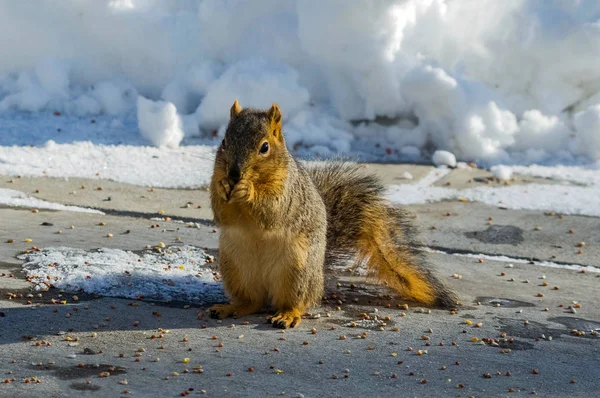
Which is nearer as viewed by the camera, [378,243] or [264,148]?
[264,148]

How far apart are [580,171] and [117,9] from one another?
4.15 meters

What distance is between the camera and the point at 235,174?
389cm

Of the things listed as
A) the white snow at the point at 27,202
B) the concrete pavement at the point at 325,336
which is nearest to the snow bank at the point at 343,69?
the white snow at the point at 27,202

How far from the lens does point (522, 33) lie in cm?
837

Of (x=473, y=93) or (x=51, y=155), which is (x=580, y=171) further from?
(x=51, y=155)

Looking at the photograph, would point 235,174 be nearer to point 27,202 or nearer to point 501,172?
point 27,202

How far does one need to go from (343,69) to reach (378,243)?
11.9ft

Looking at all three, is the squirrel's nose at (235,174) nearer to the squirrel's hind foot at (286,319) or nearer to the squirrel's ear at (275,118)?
the squirrel's ear at (275,118)

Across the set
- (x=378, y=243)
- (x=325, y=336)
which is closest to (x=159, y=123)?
(x=378, y=243)

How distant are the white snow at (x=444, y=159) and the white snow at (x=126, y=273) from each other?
286 centimetres

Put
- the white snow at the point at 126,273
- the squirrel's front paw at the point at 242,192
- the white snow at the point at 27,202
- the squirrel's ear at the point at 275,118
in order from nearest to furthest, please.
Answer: the squirrel's front paw at the point at 242,192 → the squirrel's ear at the point at 275,118 → the white snow at the point at 126,273 → the white snow at the point at 27,202

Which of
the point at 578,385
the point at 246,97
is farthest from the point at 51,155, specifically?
the point at 578,385

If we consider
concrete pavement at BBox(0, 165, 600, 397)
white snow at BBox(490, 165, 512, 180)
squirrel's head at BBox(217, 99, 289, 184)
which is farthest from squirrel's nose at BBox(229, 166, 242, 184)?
white snow at BBox(490, 165, 512, 180)

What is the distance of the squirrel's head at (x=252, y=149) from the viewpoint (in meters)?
3.90
